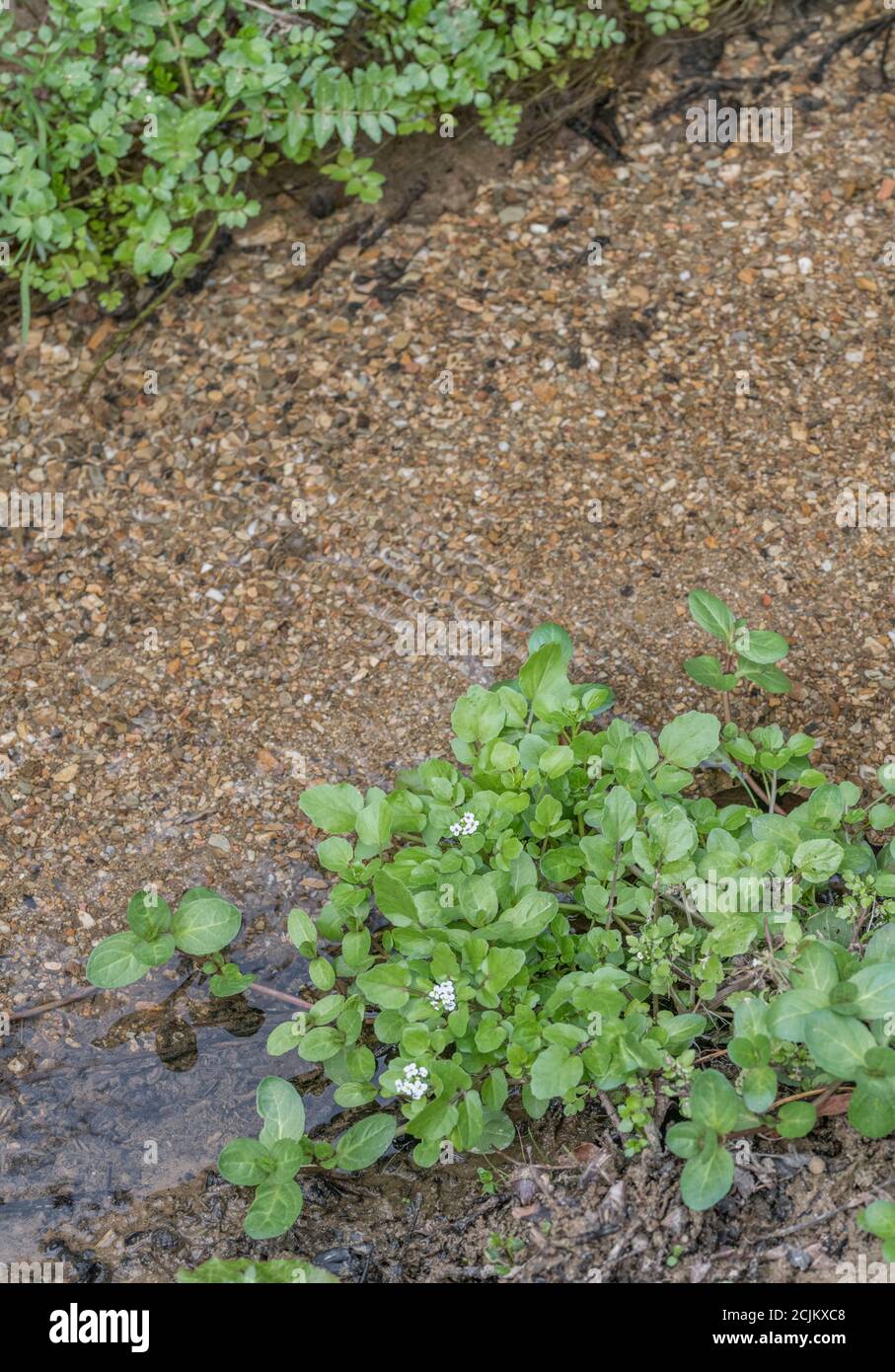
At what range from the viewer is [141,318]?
3703 millimetres


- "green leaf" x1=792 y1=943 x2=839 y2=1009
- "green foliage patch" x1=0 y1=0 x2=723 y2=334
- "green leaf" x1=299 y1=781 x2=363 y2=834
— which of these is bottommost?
"green leaf" x1=792 y1=943 x2=839 y2=1009

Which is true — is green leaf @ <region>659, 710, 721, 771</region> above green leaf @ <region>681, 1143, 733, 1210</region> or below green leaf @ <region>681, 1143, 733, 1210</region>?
above

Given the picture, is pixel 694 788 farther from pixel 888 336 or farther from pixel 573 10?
pixel 573 10

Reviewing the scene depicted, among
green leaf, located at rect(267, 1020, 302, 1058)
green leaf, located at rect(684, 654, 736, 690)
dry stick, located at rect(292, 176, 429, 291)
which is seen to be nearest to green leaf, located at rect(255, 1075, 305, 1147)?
green leaf, located at rect(267, 1020, 302, 1058)

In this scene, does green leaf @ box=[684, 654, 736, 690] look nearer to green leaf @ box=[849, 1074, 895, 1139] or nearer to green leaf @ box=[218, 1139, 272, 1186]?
green leaf @ box=[849, 1074, 895, 1139]

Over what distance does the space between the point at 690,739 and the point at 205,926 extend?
1.04 meters

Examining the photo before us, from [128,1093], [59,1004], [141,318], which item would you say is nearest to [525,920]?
[128,1093]

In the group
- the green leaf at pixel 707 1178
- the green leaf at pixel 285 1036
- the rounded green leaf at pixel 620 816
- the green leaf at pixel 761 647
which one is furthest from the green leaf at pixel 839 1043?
the green leaf at pixel 285 1036

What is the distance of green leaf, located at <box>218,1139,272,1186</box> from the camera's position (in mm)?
2090

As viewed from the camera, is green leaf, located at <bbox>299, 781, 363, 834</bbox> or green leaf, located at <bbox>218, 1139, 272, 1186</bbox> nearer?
green leaf, located at <bbox>218, 1139, 272, 1186</bbox>

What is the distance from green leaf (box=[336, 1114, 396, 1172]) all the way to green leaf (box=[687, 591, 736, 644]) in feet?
3.93

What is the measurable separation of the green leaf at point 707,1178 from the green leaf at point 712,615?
107 cm

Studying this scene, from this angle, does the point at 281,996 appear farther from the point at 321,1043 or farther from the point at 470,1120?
the point at 470,1120

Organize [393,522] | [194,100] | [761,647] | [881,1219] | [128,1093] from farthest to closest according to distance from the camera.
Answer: [194,100] → [393,522] → [128,1093] → [761,647] → [881,1219]
